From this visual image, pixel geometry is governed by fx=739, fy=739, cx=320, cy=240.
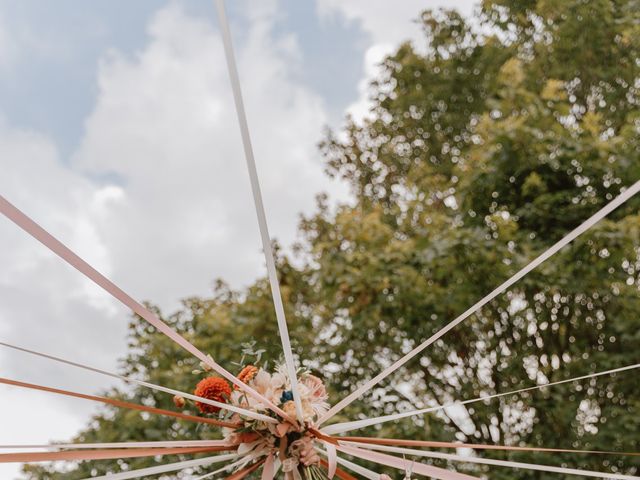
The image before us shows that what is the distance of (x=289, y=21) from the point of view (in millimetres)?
6348

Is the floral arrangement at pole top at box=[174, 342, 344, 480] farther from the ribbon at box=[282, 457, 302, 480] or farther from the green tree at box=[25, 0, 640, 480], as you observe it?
the green tree at box=[25, 0, 640, 480]

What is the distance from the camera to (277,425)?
2041 millimetres

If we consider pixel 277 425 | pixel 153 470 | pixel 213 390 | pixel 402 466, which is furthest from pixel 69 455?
pixel 402 466

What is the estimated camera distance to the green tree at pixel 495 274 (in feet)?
15.4

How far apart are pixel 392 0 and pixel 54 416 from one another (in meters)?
4.34

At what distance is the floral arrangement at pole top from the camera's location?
2047mm

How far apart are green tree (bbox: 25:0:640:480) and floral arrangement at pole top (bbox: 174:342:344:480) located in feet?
8.42

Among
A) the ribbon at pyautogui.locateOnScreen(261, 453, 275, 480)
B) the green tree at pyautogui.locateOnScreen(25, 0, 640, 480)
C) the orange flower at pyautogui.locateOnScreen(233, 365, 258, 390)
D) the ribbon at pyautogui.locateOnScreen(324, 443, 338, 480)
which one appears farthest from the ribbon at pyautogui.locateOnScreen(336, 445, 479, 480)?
the green tree at pyautogui.locateOnScreen(25, 0, 640, 480)

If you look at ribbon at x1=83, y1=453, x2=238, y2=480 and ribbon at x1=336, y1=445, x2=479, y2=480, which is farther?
ribbon at x1=336, y1=445, x2=479, y2=480

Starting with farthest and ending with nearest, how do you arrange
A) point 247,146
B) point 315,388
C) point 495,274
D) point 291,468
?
point 495,274
point 315,388
point 291,468
point 247,146

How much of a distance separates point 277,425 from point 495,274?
2.94 meters

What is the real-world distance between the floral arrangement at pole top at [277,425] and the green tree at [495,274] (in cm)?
257

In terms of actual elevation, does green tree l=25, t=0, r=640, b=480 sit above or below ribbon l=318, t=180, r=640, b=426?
above

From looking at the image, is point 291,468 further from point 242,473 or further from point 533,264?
point 533,264
